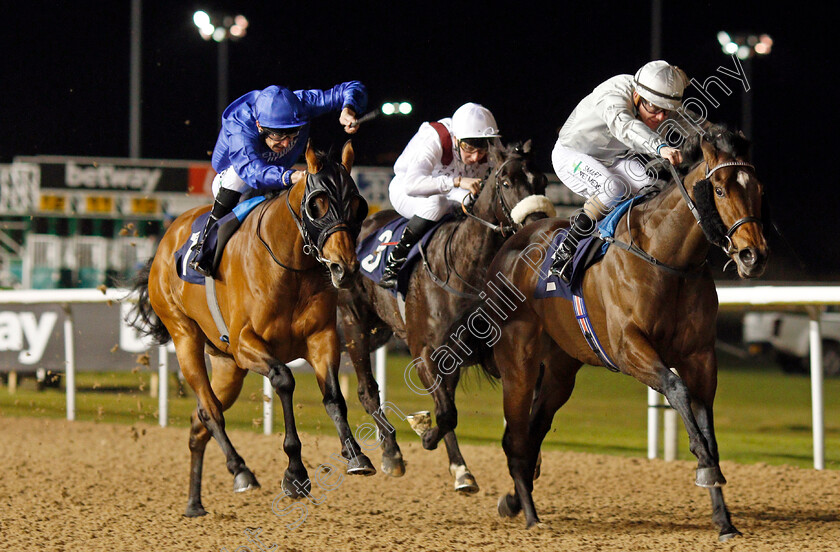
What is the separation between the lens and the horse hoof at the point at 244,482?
14.9 feet

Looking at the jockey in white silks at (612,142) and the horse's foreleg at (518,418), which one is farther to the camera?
the horse's foreleg at (518,418)

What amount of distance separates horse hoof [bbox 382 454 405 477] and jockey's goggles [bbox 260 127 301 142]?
1713 mm

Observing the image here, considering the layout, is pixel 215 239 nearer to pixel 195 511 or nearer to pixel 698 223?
pixel 195 511

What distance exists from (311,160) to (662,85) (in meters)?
1.70

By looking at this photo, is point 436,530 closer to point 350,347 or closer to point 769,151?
point 350,347

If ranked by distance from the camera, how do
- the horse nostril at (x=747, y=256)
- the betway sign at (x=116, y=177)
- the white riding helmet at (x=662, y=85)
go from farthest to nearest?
the betway sign at (x=116, y=177) < the white riding helmet at (x=662, y=85) < the horse nostril at (x=747, y=256)

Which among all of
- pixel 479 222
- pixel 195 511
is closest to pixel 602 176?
pixel 479 222

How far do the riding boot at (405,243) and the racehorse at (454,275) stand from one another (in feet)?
0.30

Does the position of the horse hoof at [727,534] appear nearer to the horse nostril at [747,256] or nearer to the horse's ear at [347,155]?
the horse nostril at [747,256]

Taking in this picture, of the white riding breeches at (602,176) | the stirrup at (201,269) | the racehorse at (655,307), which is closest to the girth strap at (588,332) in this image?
the racehorse at (655,307)

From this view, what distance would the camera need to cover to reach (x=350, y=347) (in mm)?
6145

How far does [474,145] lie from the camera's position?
5.46 m

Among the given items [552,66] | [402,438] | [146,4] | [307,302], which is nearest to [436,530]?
[307,302]

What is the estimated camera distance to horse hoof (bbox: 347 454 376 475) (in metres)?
4.14
